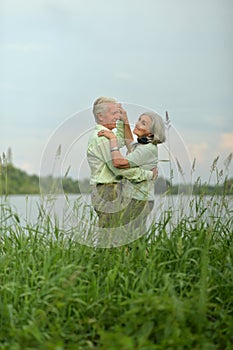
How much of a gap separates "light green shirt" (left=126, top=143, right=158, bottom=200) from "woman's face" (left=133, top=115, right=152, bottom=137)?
7 cm

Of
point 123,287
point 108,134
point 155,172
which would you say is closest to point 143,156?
point 155,172

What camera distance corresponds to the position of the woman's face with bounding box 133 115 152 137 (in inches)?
157

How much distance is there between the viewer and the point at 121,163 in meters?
3.89

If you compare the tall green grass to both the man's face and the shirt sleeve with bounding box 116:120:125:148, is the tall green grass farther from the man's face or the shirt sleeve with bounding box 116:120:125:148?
the man's face

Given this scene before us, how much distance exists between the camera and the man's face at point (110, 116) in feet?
13.1

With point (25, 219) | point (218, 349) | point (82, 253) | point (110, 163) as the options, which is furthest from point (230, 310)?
point (25, 219)

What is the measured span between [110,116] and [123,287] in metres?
1.20

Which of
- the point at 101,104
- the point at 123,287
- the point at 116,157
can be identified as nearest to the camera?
the point at 123,287

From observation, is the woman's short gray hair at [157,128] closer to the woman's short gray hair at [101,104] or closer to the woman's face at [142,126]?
the woman's face at [142,126]

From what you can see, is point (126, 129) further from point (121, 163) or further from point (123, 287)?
point (123, 287)

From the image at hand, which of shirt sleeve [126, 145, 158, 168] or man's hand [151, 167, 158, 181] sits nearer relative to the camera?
shirt sleeve [126, 145, 158, 168]

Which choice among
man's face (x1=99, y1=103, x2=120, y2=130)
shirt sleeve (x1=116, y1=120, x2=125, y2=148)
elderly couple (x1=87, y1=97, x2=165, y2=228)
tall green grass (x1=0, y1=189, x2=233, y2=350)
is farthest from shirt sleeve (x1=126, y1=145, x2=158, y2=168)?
tall green grass (x1=0, y1=189, x2=233, y2=350)

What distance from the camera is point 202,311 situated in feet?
9.13

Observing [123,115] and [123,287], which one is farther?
[123,115]
